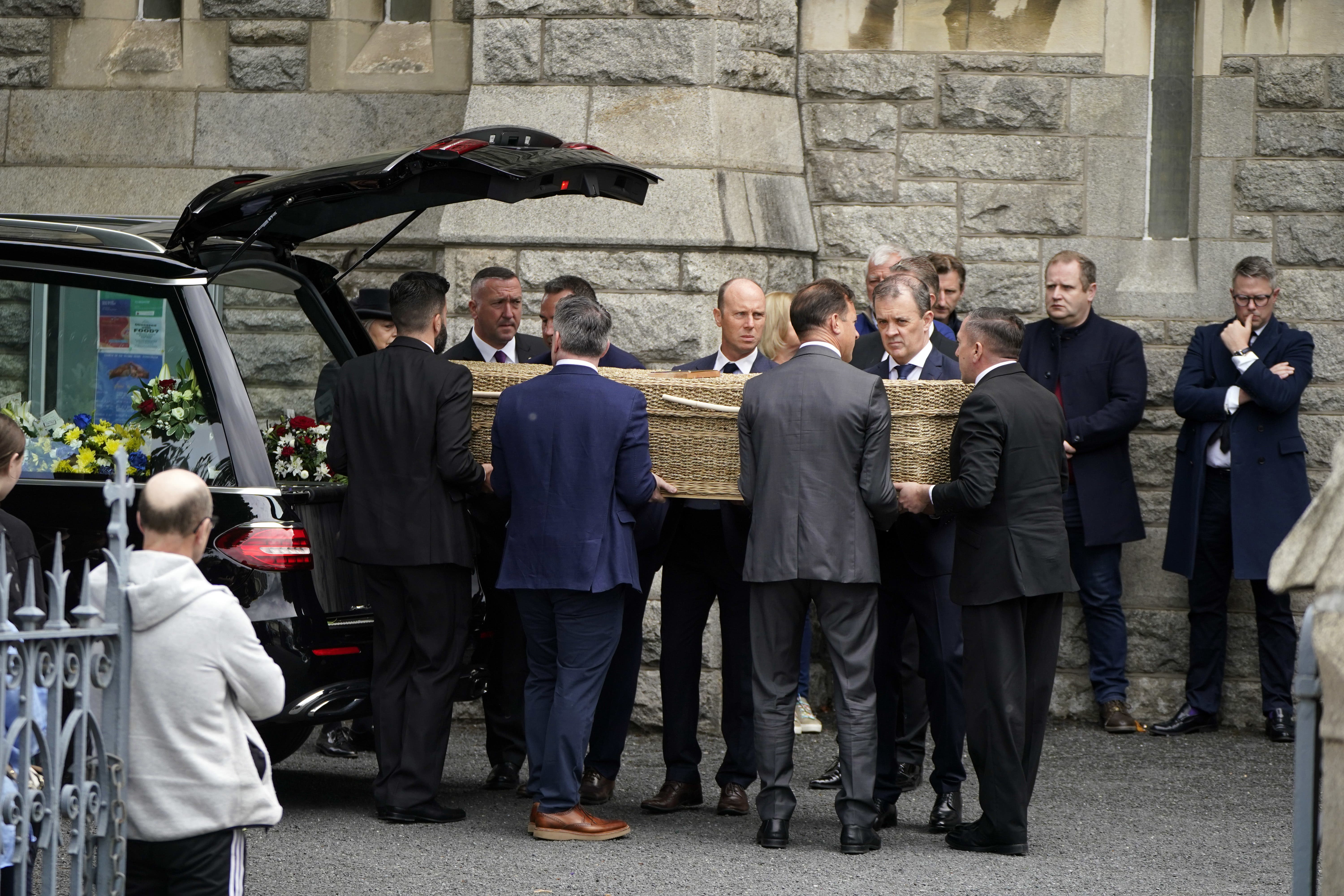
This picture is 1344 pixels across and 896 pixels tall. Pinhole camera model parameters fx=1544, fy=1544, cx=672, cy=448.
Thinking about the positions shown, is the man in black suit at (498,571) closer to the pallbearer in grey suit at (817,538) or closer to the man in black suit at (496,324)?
the man in black suit at (496,324)

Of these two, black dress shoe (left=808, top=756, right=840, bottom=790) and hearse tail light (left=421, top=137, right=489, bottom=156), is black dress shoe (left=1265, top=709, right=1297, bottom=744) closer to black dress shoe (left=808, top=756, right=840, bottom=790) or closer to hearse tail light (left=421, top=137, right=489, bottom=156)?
black dress shoe (left=808, top=756, right=840, bottom=790)

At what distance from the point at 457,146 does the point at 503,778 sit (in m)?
2.60

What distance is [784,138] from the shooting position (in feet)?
26.4

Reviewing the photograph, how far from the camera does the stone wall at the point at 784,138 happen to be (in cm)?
756

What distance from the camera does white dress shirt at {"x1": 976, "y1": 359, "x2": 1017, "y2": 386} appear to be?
532 cm

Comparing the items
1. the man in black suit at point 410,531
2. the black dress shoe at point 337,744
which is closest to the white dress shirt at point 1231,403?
the man in black suit at point 410,531

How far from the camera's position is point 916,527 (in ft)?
18.9

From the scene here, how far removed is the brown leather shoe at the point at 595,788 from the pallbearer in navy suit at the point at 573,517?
533mm

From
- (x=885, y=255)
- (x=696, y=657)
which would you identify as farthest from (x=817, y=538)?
(x=885, y=255)

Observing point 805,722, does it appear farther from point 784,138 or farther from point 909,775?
point 784,138

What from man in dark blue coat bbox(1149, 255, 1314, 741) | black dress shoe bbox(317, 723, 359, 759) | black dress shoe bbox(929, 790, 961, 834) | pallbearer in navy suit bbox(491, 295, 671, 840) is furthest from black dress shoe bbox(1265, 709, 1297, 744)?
black dress shoe bbox(317, 723, 359, 759)

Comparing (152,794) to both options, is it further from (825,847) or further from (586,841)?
(825,847)

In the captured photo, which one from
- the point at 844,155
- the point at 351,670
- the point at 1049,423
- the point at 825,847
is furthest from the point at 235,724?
the point at 844,155

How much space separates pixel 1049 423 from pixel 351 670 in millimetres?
2608
